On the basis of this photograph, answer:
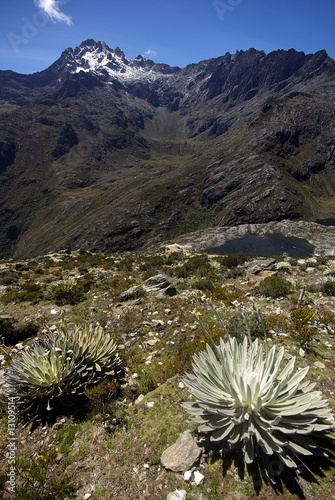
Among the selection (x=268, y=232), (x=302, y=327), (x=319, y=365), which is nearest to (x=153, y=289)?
(x=302, y=327)

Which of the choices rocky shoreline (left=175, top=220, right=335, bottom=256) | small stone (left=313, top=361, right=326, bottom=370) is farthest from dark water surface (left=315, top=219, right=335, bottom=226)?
small stone (left=313, top=361, right=326, bottom=370)

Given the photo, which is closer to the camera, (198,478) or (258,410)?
(198,478)

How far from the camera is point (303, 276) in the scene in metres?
13.4

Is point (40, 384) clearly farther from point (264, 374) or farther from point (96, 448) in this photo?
point (264, 374)

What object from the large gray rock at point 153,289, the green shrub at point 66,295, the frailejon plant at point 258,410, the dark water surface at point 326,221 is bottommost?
the dark water surface at point 326,221

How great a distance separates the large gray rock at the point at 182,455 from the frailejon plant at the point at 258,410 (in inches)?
13.9

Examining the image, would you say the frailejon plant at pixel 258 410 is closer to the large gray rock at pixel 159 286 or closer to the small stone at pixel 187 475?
the small stone at pixel 187 475

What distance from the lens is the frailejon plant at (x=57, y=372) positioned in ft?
17.1

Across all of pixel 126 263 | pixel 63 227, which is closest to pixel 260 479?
pixel 126 263

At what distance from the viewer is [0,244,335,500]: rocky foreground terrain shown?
3580 millimetres

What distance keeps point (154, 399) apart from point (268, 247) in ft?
265

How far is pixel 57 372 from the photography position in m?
5.41

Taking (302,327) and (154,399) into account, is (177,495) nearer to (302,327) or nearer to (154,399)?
(154,399)

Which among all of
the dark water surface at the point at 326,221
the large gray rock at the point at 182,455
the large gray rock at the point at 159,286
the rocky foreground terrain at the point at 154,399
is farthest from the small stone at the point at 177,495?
the dark water surface at the point at 326,221
